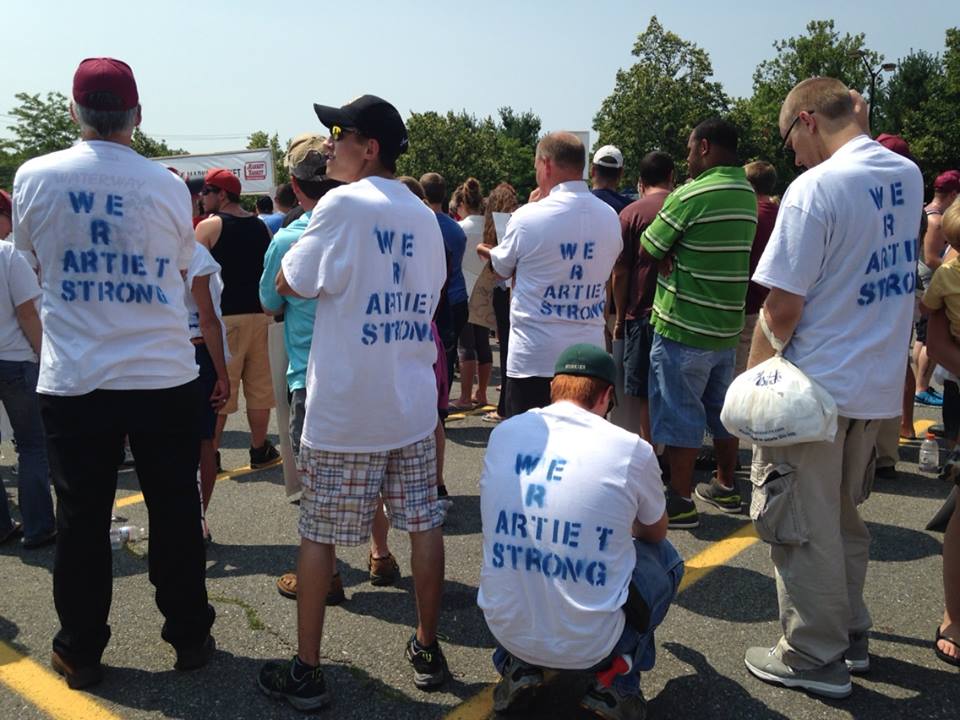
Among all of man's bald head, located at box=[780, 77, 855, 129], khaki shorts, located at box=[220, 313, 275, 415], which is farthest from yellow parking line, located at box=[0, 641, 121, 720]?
man's bald head, located at box=[780, 77, 855, 129]

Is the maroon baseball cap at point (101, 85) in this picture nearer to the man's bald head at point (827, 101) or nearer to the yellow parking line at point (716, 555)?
the man's bald head at point (827, 101)

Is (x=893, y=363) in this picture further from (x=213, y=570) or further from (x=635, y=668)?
(x=213, y=570)

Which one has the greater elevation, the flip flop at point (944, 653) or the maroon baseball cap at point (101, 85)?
the maroon baseball cap at point (101, 85)

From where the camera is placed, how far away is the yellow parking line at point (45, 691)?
9.36ft

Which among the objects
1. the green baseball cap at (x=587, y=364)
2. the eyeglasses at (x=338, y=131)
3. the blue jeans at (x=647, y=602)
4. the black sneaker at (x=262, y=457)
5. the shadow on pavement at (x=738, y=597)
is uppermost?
the eyeglasses at (x=338, y=131)

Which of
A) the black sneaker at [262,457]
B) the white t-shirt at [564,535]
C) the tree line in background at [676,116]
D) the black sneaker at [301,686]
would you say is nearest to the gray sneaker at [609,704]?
the white t-shirt at [564,535]

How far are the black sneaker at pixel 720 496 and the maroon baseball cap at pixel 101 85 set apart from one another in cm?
383

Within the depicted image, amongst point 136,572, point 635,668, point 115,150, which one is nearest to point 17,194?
point 115,150

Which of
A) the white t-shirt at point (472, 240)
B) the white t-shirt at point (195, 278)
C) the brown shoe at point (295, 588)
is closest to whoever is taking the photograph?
the brown shoe at point (295, 588)

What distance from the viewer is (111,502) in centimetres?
304

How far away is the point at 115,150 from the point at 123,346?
692 millimetres

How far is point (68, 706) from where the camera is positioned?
289 centimetres

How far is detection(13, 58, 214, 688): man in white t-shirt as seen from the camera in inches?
111

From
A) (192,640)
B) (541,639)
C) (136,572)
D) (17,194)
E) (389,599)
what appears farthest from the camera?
(136,572)
